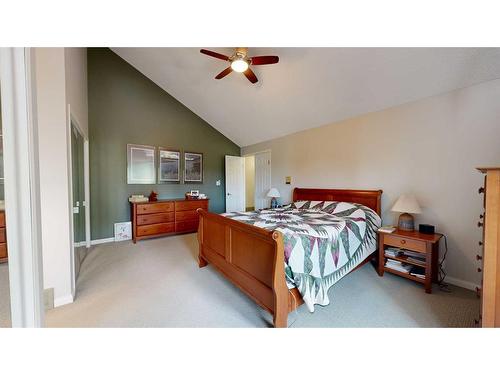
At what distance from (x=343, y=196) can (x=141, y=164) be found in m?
4.03

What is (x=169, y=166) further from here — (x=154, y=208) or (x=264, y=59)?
(x=264, y=59)

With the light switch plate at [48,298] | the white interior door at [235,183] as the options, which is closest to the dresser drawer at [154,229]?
the white interior door at [235,183]

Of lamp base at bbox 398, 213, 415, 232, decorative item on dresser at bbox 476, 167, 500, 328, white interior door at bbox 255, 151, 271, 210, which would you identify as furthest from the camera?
white interior door at bbox 255, 151, 271, 210

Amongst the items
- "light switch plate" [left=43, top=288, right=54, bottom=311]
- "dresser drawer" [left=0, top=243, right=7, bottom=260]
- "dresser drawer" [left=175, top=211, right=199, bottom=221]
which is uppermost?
"dresser drawer" [left=0, top=243, right=7, bottom=260]

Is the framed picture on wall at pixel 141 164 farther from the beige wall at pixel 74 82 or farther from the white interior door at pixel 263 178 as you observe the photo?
the white interior door at pixel 263 178

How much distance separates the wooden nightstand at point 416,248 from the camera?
1.99 metres

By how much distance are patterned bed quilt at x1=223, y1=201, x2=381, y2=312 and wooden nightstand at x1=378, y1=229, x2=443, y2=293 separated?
0.57ft

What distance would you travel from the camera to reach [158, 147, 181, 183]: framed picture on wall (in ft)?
14.0

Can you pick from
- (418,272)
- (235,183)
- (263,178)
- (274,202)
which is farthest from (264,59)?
(235,183)

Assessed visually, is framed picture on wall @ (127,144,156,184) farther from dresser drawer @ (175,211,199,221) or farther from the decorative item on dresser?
the decorative item on dresser

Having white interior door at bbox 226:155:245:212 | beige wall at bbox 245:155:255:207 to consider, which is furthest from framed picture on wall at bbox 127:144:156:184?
beige wall at bbox 245:155:255:207

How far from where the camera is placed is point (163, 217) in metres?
3.85

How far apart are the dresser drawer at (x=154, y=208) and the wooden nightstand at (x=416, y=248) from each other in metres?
3.65
